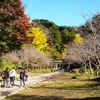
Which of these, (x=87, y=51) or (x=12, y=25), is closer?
(x=12, y=25)

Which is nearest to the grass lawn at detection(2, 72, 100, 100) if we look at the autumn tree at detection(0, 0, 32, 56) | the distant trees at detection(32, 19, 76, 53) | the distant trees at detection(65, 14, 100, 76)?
the autumn tree at detection(0, 0, 32, 56)

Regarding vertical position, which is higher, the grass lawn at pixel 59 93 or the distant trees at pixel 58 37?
the distant trees at pixel 58 37

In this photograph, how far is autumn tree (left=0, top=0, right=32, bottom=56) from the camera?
64.3 feet

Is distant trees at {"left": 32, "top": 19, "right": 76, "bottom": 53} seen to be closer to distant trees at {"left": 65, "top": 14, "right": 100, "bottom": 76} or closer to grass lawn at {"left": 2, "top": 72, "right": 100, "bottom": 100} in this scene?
distant trees at {"left": 65, "top": 14, "right": 100, "bottom": 76}

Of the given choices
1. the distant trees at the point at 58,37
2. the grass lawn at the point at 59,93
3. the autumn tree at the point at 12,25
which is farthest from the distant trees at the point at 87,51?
the distant trees at the point at 58,37

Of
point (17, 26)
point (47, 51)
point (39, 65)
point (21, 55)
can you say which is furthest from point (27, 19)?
point (47, 51)

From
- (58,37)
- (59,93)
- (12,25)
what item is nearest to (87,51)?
(12,25)

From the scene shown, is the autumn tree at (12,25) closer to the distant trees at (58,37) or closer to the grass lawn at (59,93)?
the grass lawn at (59,93)

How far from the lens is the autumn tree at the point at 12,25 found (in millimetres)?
19594

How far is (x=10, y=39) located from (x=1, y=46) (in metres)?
0.90

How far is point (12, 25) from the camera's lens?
797 inches

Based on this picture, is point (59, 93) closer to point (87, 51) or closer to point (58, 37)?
point (87, 51)

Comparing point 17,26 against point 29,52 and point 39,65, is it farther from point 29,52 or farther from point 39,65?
point 39,65

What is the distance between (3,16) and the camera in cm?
1945
